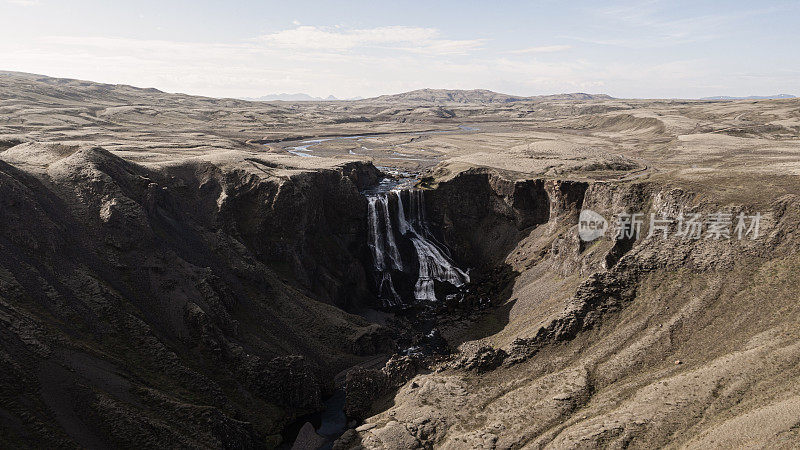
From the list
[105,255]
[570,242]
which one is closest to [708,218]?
[570,242]

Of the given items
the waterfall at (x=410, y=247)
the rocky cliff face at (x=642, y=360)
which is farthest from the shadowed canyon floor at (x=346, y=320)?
the waterfall at (x=410, y=247)

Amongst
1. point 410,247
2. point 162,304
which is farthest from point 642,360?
point 410,247

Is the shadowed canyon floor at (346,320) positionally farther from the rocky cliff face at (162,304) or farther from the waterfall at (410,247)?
the waterfall at (410,247)

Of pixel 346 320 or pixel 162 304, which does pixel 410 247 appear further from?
pixel 162 304

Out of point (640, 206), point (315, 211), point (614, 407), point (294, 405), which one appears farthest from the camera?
point (315, 211)

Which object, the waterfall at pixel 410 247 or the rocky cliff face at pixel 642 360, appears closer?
the rocky cliff face at pixel 642 360

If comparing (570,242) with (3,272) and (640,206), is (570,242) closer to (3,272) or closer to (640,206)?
(640,206)
